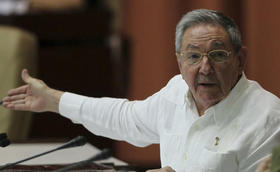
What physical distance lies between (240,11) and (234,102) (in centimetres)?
271

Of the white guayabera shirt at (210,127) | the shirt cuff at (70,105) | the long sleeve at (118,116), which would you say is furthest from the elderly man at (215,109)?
the shirt cuff at (70,105)

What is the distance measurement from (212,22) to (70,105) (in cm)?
75

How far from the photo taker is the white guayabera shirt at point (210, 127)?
202 cm

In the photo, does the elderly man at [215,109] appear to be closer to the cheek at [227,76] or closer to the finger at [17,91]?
the cheek at [227,76]

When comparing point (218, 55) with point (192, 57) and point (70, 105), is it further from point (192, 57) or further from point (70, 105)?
point (70, 105)

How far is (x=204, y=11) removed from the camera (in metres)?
2.12

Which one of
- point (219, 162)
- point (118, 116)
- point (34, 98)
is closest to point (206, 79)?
point (219, 162)

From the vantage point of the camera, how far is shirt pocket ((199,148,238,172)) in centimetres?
203

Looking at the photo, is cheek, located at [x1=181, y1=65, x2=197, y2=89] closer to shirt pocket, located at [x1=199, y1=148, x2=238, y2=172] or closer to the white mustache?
the white mustache

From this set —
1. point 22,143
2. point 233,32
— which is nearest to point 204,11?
point 233,32

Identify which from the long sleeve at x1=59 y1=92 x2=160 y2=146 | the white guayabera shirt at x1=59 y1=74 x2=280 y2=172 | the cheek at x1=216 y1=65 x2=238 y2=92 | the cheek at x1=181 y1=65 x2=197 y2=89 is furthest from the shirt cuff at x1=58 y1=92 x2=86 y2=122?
the cheek at x1=216 y1=65 x2=238 y2=92

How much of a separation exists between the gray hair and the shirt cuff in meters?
0.60

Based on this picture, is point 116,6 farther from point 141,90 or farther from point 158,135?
point 158,135

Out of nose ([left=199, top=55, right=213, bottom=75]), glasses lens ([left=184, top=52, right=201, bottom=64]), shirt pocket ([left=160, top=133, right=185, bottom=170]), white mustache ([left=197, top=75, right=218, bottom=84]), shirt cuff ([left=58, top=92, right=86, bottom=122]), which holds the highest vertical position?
glasses lens ([left=184, top=52, right=201, bottom=64])
